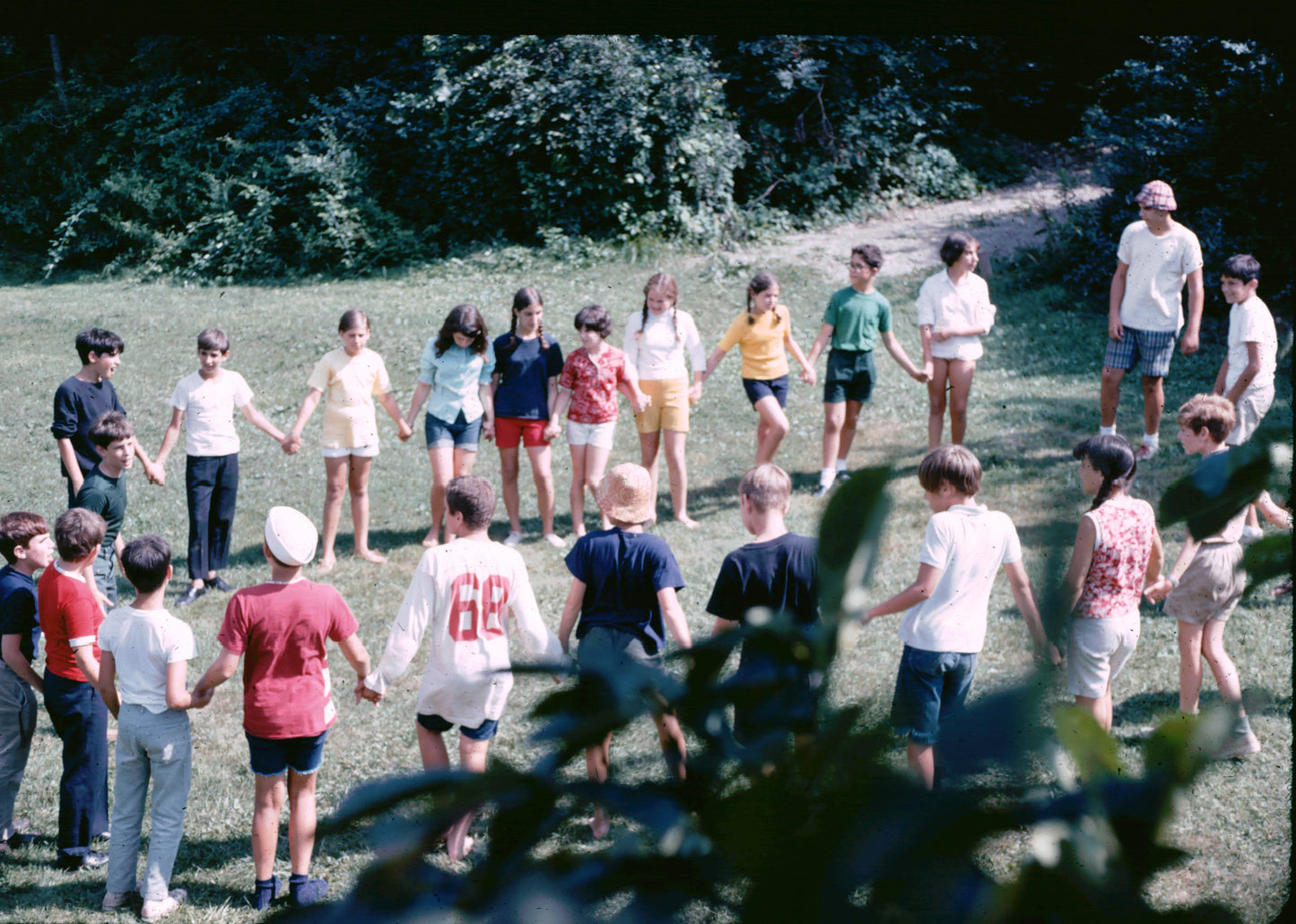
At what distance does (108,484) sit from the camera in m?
5.88

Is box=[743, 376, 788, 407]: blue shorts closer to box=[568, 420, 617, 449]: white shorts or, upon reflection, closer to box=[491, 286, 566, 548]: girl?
box=[568, 420, 617, 449]: white shorts

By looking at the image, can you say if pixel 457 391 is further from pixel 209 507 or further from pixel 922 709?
pixel 922 709

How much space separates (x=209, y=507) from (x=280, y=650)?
3062mm

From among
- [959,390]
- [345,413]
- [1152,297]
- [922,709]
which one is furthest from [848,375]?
[922,709]

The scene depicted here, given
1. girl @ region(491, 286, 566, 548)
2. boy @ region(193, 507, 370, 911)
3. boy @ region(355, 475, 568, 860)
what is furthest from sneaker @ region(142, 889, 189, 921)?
girl @ region(491, 286, 566, 548)

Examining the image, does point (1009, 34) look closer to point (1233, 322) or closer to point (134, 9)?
point (134, 9)

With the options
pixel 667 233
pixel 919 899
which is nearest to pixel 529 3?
pixel 919 899

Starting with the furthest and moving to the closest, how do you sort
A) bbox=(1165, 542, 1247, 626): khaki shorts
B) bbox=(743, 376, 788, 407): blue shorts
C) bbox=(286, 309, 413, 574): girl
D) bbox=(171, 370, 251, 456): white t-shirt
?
bbox=(743, 376, 788, 407): blue shorts → bbox=(286, 309, 413, 574): girl → bbox=(171, 370, 251, 456): white t-shirt → bbox=(1165, 542, 1247, 626): khaki shorts

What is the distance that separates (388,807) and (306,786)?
3613 millimetres

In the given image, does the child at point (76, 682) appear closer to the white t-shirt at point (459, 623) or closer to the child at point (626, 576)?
the white t-shirt at point (459, 623)

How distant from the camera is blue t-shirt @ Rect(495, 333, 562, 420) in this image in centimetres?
716

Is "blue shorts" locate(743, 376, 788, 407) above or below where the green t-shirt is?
below

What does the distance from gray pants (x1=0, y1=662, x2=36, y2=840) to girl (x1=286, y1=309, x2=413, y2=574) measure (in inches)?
103

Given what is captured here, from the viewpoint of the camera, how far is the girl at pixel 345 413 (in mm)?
6902
